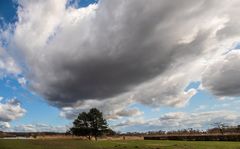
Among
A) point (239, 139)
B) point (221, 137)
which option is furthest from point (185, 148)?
point (221, 137)

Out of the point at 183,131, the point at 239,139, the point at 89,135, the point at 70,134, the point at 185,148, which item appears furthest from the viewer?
the point at 183,131

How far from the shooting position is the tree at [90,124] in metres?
126

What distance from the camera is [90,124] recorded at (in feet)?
416

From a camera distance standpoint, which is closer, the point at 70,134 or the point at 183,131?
the point at 70,134

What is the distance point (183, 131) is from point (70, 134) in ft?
230

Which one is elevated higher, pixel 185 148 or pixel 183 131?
pixel 183 131

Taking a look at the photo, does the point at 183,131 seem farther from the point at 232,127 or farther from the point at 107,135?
the point at 107,135

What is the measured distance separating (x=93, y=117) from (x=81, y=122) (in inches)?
223

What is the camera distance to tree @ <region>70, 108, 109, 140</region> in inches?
4948

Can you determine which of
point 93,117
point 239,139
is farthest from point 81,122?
point 239,139

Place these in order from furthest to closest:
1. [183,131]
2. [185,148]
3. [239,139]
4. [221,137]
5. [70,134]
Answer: [183,131] → [70,134] → [221,137] → [239,139] → [185,148]

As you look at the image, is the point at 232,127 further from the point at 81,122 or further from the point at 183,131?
the point at 81,122

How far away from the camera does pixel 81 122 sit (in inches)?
5037

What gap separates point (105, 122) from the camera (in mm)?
128250
